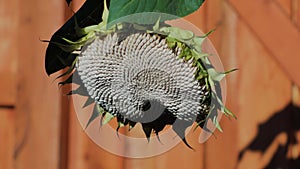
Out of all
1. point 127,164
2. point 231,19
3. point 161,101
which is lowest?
point 127,164

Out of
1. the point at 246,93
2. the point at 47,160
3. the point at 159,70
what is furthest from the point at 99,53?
the point at 246,93

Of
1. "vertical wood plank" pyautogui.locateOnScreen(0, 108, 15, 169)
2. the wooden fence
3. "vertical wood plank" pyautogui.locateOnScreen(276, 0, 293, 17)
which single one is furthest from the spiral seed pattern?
"vertical wood plank" pyautogui.locateOnScreen(276, 0, 293, 17)

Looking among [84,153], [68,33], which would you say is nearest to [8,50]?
[84,153]

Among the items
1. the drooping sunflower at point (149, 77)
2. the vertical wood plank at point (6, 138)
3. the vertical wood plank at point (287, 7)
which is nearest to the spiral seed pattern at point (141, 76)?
the drooping sunflower at point (149, 77)

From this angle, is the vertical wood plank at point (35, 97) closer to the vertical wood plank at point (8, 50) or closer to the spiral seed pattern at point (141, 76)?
the vertical wood plank at point (8, 50)

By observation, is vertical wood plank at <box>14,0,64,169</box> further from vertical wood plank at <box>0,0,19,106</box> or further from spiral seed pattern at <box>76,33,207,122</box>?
spiral seed pattern at <box>76,33,207,122</box>

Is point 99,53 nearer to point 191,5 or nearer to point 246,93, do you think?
point 191,5

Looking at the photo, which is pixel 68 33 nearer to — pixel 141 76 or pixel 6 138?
pixel 141 76
